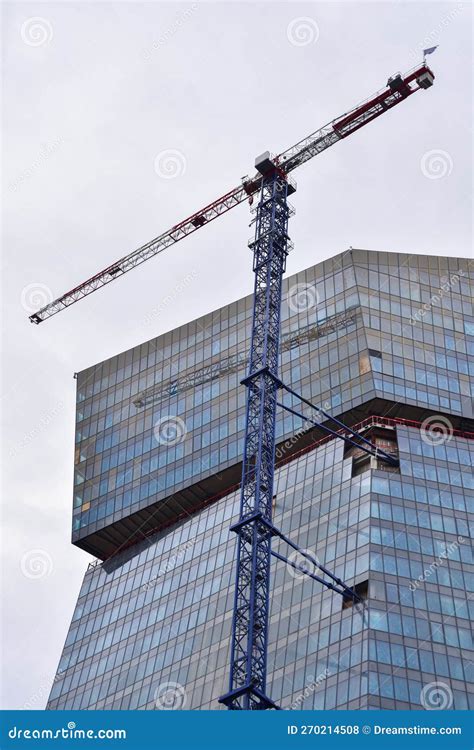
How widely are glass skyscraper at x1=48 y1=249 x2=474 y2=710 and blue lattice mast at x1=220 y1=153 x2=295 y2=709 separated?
13424 millimetres

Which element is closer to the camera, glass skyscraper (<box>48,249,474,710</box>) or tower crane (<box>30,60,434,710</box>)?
tower crane (<box>30,60,434,710</box>)

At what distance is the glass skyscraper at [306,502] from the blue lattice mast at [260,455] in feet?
44.0

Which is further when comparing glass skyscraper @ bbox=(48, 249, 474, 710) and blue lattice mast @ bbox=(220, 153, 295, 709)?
glass skyscraper @ bbox=(48, 249, 474, 710)

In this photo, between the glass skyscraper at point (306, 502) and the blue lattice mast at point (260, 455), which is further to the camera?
the glass skyscraper at point (306, 502)

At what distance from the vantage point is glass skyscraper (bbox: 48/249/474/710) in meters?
→ 129

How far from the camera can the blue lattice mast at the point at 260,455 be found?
103875 millimetres

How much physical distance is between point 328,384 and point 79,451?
37670mm

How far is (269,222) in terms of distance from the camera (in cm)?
12988

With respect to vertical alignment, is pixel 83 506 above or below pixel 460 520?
above

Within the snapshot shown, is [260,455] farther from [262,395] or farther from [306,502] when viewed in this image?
[306,502]

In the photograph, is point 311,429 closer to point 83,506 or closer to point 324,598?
point 324,598

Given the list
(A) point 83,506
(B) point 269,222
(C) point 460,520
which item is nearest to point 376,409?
(C) point 460,520

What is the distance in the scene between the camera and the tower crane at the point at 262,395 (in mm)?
105312

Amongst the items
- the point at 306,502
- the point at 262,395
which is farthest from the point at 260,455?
the point at 306,502
